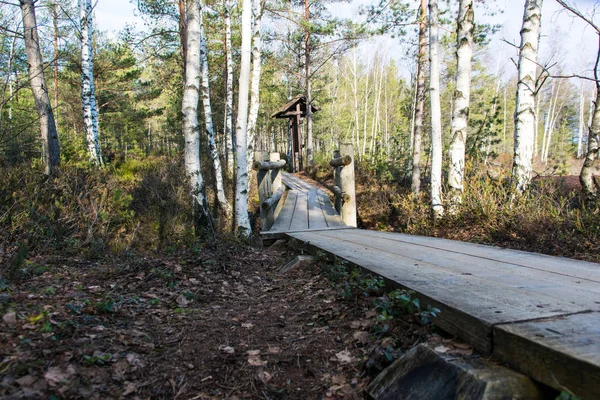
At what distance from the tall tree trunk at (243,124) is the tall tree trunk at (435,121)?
12.5 feet

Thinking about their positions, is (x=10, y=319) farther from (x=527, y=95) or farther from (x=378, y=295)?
(x=527, y=95)

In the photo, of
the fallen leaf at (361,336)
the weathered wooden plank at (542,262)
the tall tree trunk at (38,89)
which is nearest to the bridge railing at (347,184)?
the weathered wooden plank at (542,262)

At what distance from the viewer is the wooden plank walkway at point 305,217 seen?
20.8ft

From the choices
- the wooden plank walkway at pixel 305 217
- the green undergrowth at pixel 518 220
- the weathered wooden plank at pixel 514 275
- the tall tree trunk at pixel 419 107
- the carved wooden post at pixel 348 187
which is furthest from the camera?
the tall tree trunk at pixel 419 107

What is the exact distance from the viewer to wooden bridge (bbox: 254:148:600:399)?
1.17m

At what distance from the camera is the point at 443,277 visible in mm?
2320

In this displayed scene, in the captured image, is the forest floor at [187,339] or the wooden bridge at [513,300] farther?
the forest floor at [187,339]

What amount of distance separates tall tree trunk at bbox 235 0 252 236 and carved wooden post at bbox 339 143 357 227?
1.97 m

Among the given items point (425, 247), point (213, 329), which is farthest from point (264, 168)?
point (213, 329)

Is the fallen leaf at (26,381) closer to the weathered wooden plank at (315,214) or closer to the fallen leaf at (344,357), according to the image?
the fallen leaf at (344,357)

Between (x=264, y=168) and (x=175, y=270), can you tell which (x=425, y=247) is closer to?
(x=175, y=270)

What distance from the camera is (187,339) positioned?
2361 mm

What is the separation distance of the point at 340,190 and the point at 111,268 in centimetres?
461

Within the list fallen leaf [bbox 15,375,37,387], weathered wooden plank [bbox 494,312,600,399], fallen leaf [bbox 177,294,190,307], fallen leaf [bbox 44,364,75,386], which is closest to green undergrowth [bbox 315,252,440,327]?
weathered wooden plank [bbox 494,312,600,399]
